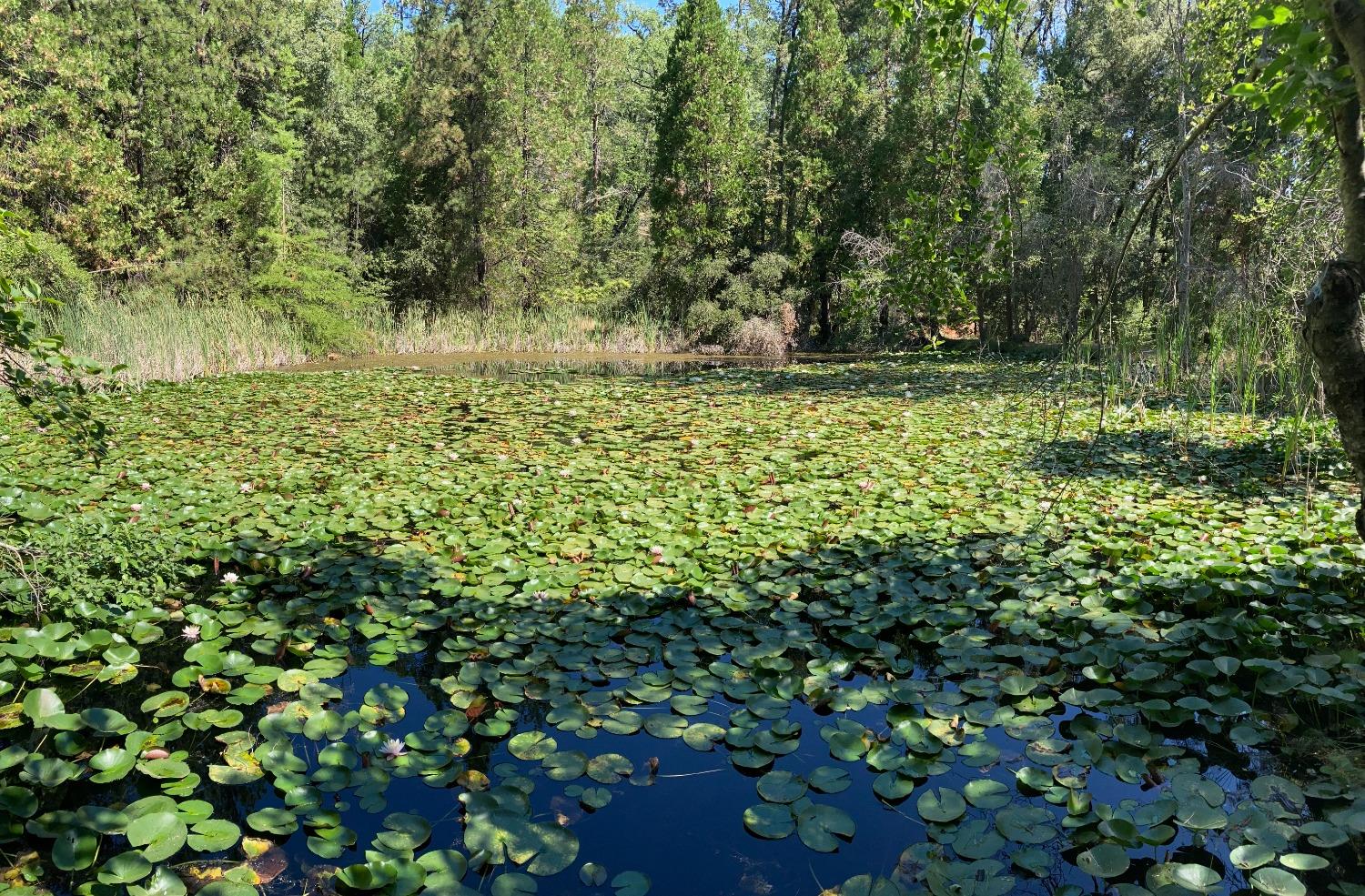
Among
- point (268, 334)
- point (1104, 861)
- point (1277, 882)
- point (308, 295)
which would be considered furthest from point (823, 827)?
point (308, 295)

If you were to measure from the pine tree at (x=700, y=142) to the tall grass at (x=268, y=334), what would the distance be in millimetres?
2506

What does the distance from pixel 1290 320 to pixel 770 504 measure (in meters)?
3.47

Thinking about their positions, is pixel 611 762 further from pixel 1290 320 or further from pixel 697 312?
pixel 697 312

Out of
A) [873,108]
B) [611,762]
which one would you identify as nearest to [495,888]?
[611,762]

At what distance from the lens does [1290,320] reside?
4988 millimetres

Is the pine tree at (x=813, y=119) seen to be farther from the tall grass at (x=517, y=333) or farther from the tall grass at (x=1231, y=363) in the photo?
the tall grass at (x=1231, y=363)

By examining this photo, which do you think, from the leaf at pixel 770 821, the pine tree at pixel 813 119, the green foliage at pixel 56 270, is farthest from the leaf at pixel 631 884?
the pine tree at pixel 813 119

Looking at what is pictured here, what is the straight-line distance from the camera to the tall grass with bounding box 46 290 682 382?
9836mm

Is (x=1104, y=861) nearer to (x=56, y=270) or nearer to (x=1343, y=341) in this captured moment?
(x=1343, y=341)

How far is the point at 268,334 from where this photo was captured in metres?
13.5

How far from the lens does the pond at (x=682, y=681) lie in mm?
1829

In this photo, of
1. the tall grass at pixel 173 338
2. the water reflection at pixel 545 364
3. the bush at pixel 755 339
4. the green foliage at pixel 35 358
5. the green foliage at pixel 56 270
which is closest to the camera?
the green foliage at pixel 35 358

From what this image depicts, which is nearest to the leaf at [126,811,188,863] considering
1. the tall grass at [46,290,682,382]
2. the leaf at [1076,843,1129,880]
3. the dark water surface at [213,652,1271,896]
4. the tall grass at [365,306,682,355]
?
the dark water surface at [213,652,1271,896]

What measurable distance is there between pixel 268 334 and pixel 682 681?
517 inches
